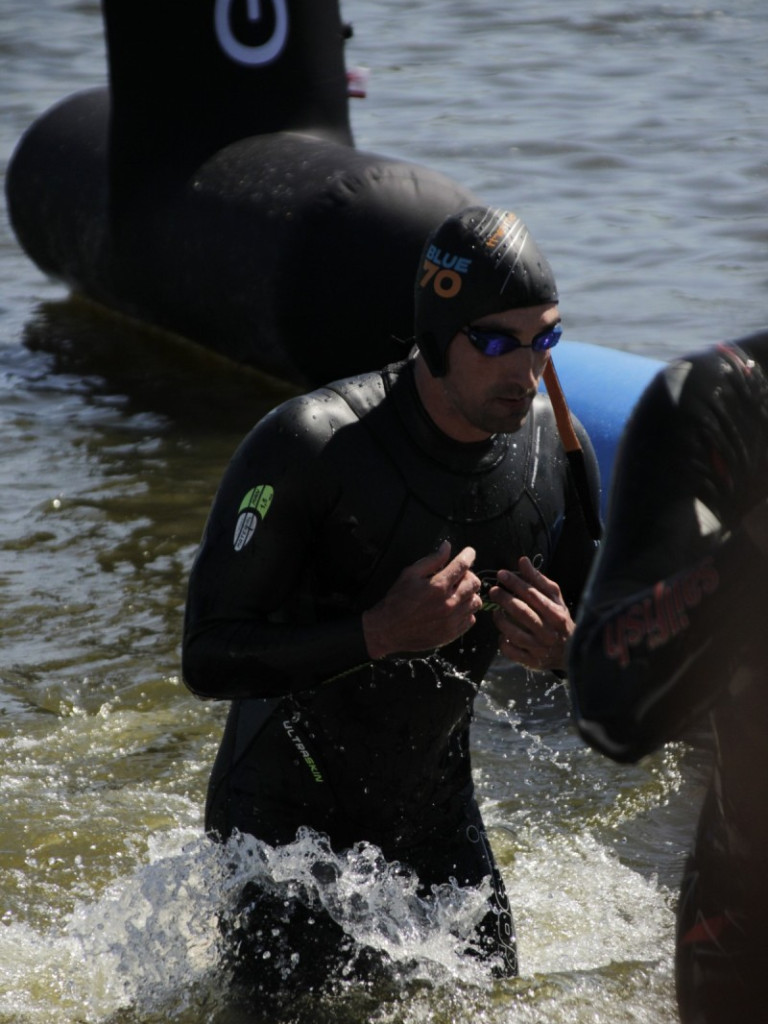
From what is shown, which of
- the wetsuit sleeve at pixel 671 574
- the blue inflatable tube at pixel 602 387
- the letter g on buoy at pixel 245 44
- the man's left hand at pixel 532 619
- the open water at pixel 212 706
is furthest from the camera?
the letter g on buoy at pixel 245 44

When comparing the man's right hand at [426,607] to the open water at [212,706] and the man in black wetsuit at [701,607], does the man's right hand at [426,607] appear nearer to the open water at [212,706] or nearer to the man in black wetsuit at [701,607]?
the open water at [212,706]

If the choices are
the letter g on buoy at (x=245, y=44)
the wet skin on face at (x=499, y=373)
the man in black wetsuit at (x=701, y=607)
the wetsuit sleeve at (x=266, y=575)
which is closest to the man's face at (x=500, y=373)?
the wet skin on face at (x=499, y=373)

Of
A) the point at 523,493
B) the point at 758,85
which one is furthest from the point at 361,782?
the point at 758,85

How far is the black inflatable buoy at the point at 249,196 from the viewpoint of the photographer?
7.86 m

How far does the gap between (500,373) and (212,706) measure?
285 cm

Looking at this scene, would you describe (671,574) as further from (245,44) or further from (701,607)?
(245,44)

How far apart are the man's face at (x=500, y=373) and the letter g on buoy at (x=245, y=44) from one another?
5.90 metres

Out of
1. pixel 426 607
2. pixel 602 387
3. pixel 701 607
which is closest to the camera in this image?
pixel 701 607

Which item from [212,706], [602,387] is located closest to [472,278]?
[212,706]

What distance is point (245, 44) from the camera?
8.70 metres

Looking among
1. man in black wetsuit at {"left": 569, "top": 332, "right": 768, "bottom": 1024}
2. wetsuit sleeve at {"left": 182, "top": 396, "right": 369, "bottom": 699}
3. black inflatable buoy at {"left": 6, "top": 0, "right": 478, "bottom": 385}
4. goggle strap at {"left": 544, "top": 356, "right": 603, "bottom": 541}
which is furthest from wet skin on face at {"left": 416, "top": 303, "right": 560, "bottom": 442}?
black inflatable buoy at {"left": 6, "top": 0, "right": 478, "bottom": 385}

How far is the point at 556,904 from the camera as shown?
14.9 feet

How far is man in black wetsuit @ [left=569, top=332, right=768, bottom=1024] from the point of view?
2.05 m

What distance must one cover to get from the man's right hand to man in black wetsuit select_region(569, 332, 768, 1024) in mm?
782
